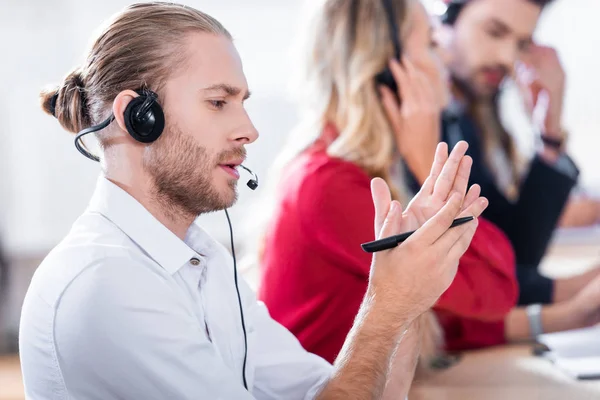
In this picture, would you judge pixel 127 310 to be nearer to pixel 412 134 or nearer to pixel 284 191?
pixel 284 191

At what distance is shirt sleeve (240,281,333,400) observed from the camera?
1.13m

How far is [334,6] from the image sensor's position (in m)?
1.47

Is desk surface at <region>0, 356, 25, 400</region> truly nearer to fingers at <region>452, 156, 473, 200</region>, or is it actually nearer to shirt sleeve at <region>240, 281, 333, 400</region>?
shirt sleeve at <region>240, 281, 333, 400</region>

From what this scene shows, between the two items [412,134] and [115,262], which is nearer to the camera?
[115,262]

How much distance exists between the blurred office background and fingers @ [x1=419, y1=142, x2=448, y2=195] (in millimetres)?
1441

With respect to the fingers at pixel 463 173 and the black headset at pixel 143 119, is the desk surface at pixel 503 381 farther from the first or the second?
the black headset at pixel 143 119

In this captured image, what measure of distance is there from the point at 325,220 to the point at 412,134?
269 mm

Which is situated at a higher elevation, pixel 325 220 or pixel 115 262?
pixel 115 262

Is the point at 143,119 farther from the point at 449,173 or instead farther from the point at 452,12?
the point at 452,12

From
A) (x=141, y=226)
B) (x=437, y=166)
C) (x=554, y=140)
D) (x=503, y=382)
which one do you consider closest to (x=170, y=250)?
(x=141, y=226)

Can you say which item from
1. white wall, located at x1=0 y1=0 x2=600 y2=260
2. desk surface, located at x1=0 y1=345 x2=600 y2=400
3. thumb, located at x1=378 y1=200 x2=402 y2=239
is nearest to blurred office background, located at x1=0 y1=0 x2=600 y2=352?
white wall, located at x1=0 y1=0 x2=600 y2=260

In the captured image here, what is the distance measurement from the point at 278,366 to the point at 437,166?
390 mm

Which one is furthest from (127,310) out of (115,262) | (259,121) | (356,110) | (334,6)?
(259,121)

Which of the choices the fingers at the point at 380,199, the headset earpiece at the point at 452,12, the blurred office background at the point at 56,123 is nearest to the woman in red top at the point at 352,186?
the fingers at the point at 380,199
